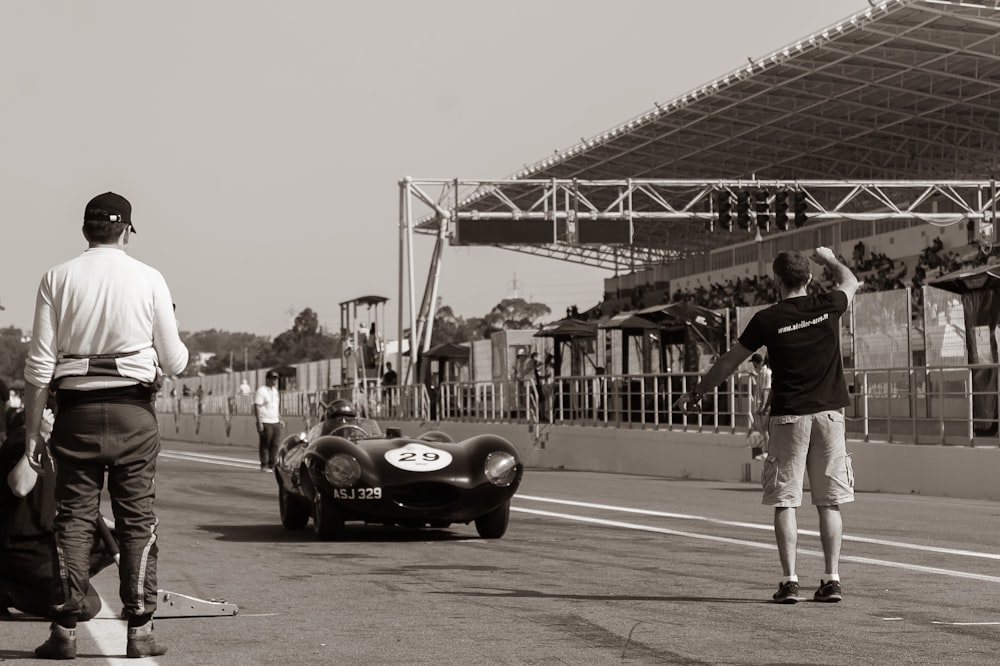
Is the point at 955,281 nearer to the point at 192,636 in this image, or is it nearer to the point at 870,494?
the point at 870,494

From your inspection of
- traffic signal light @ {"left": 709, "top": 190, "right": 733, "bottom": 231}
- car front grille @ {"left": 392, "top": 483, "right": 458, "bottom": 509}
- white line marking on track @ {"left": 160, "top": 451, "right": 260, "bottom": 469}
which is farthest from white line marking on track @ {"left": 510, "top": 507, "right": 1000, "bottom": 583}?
traffic signal light @ {"left": 709, "top": 190, "right": 733, "bottom": 231}

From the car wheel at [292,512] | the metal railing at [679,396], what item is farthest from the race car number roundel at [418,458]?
the metal railing at [679,396]

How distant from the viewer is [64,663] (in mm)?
6004

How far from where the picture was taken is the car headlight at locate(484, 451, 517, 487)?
11.6m

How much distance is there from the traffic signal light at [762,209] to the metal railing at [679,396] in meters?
7.64

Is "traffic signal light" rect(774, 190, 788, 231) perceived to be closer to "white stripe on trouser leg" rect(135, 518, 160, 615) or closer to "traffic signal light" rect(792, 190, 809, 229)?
"traffic signal light" rect(792, 190, 809, 229)

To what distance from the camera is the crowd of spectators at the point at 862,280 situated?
131ft

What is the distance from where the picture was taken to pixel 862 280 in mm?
49625

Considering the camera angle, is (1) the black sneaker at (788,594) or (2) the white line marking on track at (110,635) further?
(1) the black sneaker at (788,594)

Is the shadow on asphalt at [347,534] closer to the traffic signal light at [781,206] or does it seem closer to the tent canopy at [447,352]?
the traffic signal light at [781,206]

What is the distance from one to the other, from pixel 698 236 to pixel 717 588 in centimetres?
6273

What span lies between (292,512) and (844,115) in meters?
36.1

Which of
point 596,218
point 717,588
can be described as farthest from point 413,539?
point 596,218

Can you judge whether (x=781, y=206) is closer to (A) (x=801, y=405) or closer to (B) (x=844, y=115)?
(B) (x=844, y=115)
